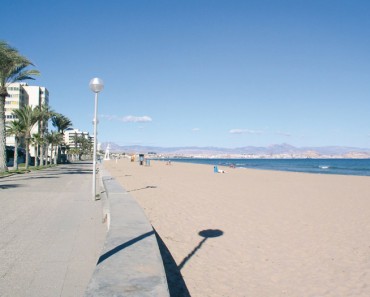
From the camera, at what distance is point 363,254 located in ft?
21.7

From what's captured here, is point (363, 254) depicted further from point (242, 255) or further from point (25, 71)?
point (25, 71)

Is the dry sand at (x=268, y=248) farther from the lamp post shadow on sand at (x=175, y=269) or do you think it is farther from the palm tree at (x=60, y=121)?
the palm tree at (x=60, y=121)

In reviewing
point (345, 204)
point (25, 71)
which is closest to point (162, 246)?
point (345, 204)

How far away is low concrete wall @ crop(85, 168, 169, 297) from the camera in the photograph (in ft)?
9.86

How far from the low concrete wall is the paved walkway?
0.72 meters

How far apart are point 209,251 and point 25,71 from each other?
89.8 ft

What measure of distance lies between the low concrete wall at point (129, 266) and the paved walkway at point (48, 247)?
719 millimetres

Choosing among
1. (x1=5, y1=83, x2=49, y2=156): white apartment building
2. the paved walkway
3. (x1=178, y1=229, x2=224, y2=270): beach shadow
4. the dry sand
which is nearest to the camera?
the paved walkway

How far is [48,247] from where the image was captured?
6.21 m

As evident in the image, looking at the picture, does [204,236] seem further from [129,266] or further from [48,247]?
[129,266]

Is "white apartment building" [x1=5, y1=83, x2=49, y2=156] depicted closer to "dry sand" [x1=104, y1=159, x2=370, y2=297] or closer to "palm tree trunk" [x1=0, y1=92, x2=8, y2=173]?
"palm tree trunk" [x1=0, y1=92, x2=8, y2=173]

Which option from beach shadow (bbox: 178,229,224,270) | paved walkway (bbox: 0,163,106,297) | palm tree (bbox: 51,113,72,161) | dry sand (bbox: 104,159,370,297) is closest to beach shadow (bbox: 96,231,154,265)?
paved walkway (bbox: 0,163,106,297)

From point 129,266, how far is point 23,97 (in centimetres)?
11761

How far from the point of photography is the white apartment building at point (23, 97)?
102525 mm
